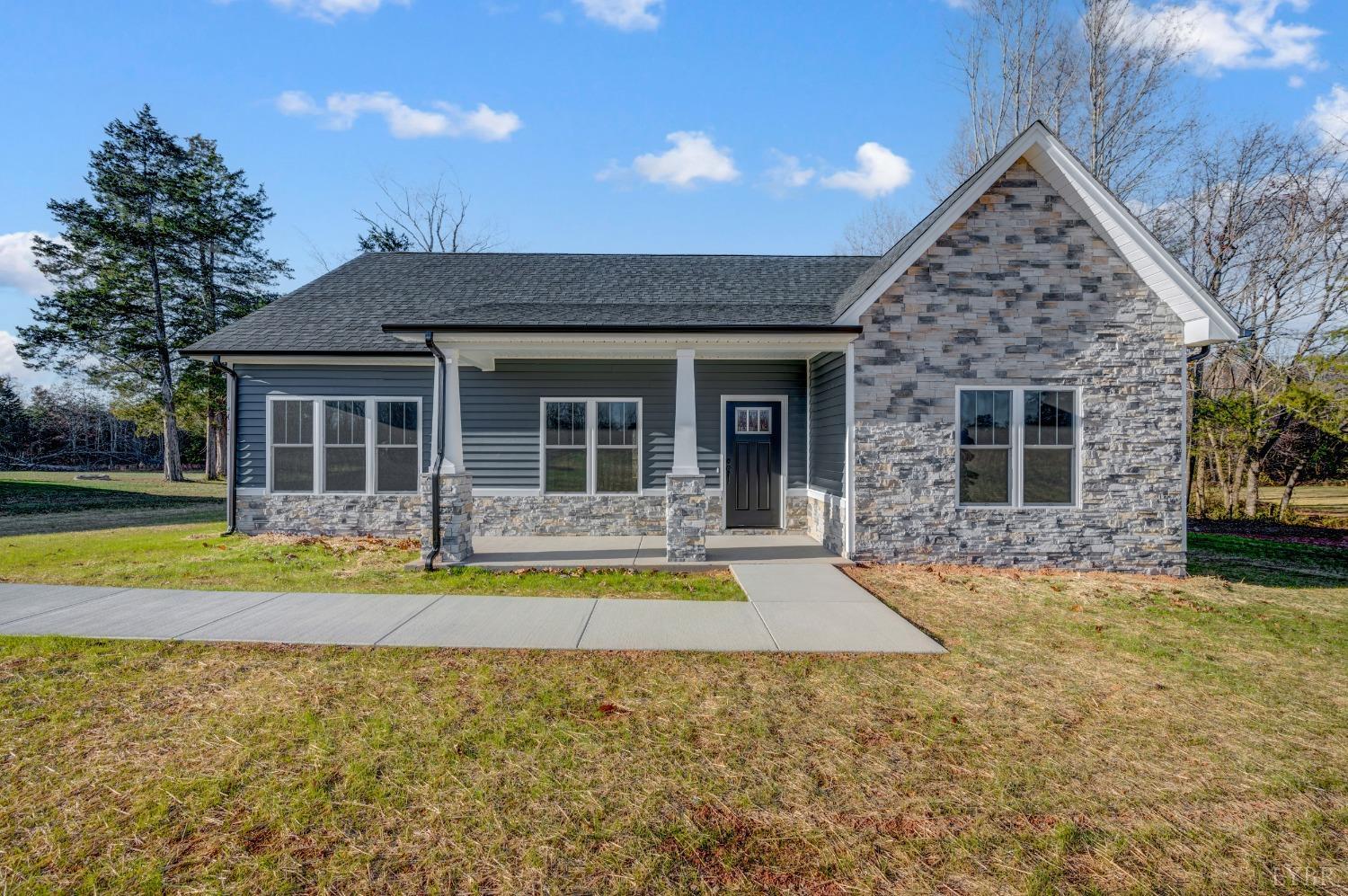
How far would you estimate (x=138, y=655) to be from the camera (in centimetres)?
492

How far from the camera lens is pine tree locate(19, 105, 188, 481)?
24.8 m

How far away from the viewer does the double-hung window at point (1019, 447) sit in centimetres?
892

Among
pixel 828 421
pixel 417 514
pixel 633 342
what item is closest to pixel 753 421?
pixel 828 421

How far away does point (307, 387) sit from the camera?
11.1 m

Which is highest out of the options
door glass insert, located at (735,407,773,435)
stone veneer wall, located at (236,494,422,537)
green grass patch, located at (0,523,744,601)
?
door glass insert, located at (735,407,773,435)

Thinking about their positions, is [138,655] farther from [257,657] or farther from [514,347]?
[514,347]

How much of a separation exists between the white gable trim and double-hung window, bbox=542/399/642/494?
4.25 meters

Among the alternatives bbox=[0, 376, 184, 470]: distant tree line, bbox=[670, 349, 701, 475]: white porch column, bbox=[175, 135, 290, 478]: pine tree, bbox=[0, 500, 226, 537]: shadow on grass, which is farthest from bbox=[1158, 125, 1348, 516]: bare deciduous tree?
bbox=[0, 376, 184, 470]: distant tree line

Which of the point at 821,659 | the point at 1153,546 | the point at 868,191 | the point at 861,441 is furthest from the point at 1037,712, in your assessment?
the point at 868,191

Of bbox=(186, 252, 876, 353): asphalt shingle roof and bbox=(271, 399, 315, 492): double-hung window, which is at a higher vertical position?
bbox=(186, 252, 876, 353): asphalt shingle roof

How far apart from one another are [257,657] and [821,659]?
4357mm

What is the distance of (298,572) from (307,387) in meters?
4.25

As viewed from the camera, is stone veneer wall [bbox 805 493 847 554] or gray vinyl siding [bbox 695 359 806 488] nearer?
stone veneer wall [bbox 805 493 847 554]

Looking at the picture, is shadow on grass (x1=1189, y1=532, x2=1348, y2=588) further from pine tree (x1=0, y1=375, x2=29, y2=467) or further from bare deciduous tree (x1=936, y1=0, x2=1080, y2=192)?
pine tree (x1=0, y1=375, x2=29, y2=467)
